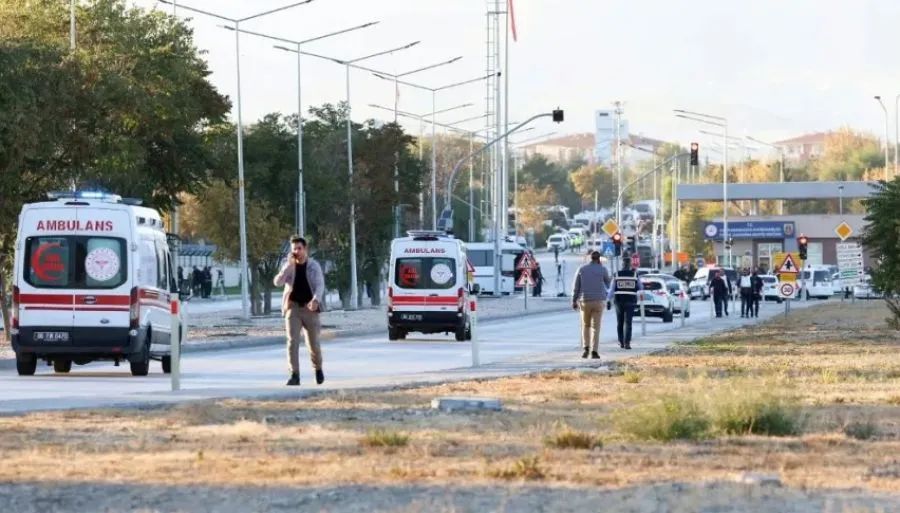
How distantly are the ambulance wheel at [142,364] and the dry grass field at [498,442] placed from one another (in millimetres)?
6325

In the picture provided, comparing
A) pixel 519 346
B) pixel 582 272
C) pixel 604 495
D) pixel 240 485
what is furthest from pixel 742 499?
pixel 519 346

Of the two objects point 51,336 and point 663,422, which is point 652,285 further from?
point 663,422

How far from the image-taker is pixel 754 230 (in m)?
134

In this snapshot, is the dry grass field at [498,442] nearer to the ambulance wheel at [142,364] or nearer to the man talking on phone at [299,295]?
the man talking on phone at [299,295]

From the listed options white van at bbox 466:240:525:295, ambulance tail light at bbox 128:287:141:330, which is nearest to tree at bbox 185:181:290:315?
white van at bbox 466:240:525:295

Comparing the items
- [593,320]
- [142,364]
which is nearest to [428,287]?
[593,320]

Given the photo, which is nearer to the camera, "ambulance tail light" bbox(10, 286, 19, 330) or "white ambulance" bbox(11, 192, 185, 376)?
"white ambulance" bbox(11, 192, 185, 376)

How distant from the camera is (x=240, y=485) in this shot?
503 inches

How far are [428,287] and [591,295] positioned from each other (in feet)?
34.4

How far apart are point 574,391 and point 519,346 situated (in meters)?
18.5

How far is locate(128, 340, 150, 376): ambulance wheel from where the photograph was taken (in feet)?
93.7

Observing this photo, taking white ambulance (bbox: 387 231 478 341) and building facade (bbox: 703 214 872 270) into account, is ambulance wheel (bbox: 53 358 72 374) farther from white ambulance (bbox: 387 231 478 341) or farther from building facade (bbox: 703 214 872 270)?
building facade (bbox: 703 214 872 270)

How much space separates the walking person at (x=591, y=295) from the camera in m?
33.3

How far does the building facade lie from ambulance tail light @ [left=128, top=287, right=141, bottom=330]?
4109 inches
